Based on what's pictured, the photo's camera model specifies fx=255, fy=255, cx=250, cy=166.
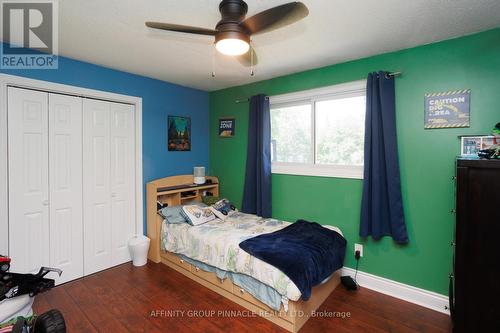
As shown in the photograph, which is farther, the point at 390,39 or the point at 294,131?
the point at 294,131

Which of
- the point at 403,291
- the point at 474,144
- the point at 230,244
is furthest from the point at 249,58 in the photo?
the point at 403,291

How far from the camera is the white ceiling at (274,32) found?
5.94 ft

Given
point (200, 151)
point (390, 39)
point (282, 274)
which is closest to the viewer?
point (282, 274)

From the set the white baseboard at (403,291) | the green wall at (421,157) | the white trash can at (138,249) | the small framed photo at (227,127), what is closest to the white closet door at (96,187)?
the white trash can at (138,249)

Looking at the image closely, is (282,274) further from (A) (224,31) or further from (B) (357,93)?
(B) (357,93)

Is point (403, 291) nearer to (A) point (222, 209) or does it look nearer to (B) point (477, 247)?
(B) point (477, 247)

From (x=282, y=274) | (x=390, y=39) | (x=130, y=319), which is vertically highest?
(x=390, y=39)

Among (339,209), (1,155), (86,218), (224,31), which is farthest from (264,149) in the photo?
Result: (1,155)

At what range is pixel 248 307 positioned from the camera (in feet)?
7.97

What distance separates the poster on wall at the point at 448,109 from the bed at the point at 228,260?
1836 millimetres

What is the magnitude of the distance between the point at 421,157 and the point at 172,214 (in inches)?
115

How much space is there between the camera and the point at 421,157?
8.14ft

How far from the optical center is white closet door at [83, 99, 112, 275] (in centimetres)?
303

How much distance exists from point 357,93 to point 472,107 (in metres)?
1.03
